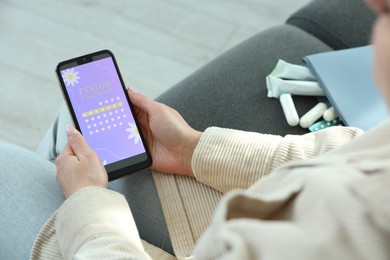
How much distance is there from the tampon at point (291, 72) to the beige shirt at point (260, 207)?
6.1 inches

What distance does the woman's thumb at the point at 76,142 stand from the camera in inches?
29.9

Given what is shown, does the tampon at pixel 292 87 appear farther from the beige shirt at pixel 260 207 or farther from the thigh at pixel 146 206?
the thigh at pixel 146 206

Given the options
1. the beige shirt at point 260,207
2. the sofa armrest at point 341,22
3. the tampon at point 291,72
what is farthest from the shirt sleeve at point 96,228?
the sofa armrest at point 341,22

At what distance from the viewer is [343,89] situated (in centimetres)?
83

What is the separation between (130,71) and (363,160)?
3.36ft

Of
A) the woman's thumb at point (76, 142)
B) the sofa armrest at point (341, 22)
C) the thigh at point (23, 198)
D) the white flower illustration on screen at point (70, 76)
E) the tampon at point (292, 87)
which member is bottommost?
the thigh at point (23, 198)

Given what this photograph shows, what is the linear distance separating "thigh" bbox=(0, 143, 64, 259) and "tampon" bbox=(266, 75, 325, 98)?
0.36m

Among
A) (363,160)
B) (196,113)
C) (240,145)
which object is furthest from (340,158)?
(196,113)

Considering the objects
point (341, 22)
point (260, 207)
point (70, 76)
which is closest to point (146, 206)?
point (70, 76)

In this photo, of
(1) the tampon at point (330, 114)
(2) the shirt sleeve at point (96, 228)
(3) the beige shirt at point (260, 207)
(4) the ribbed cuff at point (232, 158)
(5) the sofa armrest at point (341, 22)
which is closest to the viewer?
(3) the beige shirt at point (260, 207)

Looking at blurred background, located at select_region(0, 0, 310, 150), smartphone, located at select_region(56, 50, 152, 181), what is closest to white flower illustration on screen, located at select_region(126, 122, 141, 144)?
smartphone, located at select_region(56, 50, 152, 181)

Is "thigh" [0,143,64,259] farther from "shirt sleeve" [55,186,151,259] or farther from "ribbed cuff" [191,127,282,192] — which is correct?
"ribbed cuff" [191,127,282,192]

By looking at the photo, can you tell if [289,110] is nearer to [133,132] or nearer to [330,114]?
[330,114]

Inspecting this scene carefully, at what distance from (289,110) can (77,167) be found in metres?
0.33
